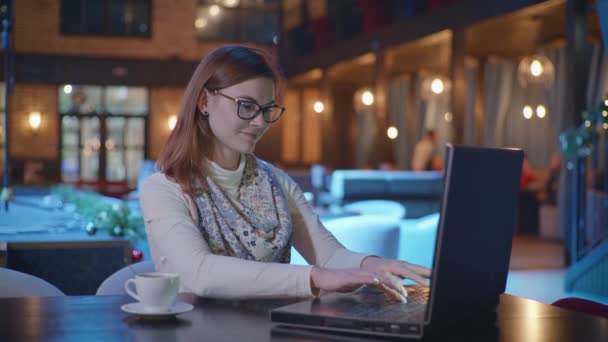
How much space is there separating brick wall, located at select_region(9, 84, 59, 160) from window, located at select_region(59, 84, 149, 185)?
0.22 metres

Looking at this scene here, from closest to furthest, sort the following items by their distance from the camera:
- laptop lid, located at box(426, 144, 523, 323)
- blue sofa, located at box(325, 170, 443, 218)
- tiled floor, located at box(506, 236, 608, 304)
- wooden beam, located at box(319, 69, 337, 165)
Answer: laptop lid, located at box(426, 144, 523, 323)
tiled floor, located at box(506, 236, 608, 304)
blue sofa, located at box(325, 170, 443, 218)
wooden beam, located at box(319, 69, 337, 165)

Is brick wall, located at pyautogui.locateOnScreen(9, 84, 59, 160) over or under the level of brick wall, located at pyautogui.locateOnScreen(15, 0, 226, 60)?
under

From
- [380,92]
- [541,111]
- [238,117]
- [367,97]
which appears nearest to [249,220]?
[238,117]

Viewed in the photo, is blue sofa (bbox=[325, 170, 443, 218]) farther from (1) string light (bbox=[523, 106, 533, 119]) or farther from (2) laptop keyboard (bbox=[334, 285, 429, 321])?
(2) laptop keyboard (bbox=[334, 285, 429, 321])

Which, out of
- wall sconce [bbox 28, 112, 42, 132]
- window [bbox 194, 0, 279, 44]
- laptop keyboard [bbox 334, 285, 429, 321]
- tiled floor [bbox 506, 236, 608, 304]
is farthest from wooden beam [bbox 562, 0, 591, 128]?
wall sconce [bbox 28, 112, 42, 132]

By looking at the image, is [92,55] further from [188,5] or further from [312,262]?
[312,262]

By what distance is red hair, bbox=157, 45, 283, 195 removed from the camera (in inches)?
82.5

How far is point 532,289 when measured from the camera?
6.88 metres

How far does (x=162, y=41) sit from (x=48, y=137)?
3610 mm

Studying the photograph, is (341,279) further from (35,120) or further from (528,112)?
(35,120)

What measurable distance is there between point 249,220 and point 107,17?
1940 cm

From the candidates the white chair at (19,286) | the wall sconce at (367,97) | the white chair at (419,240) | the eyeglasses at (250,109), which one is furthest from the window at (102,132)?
the eyeglasses at (250,109)

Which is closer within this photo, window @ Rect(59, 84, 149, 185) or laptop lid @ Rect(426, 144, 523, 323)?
laptop lid @ Rect(426, 144, 523, 323)

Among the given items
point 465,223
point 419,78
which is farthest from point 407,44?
point 465,223
